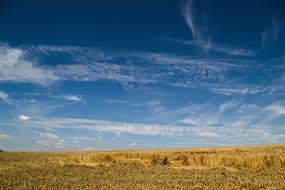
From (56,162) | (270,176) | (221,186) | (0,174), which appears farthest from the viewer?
(56,162)

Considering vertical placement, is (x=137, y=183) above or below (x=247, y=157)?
below

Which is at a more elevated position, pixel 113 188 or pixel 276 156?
pixel 276 156

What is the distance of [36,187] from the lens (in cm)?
1684

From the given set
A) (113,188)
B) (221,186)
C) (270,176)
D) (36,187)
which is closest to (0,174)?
(36,187)

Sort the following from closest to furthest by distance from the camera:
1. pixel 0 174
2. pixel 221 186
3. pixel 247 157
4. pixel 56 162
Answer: pixel 221 186
pixel 0 174
pixel 247 157
pixel 56 162

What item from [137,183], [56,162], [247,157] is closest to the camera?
[137,183]

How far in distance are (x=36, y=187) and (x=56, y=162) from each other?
44.5ft

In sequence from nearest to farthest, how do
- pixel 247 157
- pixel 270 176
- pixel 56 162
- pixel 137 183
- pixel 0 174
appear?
pixel 137 183 → pixel 270 176 → pixel 0 174 → pixel 247 157 → pixel 56 162

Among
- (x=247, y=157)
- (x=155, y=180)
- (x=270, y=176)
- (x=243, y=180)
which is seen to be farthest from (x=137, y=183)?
(x=247, y=157)

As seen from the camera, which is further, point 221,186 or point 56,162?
point 56,162

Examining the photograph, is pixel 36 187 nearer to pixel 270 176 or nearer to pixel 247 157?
pixel 270 176

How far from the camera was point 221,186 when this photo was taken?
1627cm

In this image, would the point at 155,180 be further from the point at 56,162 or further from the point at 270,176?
the point at 56,162

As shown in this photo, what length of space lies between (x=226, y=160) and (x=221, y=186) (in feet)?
39.4
